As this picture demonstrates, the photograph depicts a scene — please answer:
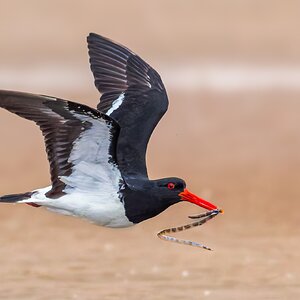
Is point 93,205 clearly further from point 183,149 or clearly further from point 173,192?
point 183,149

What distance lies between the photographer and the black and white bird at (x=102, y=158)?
901 centimetres

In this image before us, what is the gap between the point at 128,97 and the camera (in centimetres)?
1074

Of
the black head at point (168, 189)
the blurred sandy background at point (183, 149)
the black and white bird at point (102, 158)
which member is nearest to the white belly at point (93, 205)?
the black and white bird at point (102, 158)

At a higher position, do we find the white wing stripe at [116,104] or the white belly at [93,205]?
the white wing stripe at [116,104]

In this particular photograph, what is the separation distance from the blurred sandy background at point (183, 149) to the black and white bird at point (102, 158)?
4.47ft

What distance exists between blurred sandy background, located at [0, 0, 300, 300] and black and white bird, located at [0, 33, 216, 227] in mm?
1362

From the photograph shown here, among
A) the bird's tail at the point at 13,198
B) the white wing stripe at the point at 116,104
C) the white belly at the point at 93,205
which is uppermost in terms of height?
the white wing stripe at the point at 116,104

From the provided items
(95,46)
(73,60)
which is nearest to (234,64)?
(73,60)

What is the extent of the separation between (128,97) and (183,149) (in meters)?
5.53

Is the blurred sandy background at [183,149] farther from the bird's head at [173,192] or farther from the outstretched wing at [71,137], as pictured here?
the outstretched wing at [71,137]

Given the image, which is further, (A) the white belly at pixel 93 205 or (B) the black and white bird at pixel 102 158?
(A) the white belly at pixel 93 205

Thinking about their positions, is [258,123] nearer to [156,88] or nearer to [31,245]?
[31,245]

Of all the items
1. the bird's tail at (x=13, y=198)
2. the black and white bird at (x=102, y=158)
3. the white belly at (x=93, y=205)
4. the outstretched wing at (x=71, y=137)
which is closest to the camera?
the outstretched wing at (x=71, y=137)

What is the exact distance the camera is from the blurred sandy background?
11.6 meters
